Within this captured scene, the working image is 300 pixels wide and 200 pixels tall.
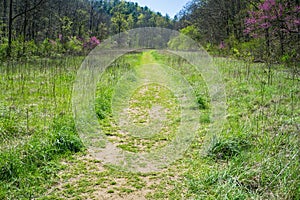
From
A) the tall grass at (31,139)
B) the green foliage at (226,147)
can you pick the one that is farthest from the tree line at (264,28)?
the tall grass at (31,139)

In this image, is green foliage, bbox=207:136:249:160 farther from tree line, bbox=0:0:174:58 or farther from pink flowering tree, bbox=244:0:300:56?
tree line, bbox=0:0:174:58

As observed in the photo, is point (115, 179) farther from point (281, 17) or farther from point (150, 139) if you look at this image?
point (281, 17)

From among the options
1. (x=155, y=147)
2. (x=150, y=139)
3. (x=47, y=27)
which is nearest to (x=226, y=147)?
(x=155, y=147)

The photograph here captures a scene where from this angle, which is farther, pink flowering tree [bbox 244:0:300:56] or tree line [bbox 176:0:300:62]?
tree line [bbox 176:0:300:62]

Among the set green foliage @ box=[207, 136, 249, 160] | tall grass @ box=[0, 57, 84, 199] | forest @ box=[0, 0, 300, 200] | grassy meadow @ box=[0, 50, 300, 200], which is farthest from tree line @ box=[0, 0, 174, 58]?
green foliage @ box=[207, 136, 249, 160]

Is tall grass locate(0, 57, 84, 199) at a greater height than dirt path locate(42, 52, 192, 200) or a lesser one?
greater

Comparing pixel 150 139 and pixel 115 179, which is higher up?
pixel 150 139

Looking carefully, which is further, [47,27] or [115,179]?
[47,27]

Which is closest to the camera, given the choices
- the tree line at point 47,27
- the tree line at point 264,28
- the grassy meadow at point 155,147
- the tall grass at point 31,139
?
the grassy meadow at point 155,147

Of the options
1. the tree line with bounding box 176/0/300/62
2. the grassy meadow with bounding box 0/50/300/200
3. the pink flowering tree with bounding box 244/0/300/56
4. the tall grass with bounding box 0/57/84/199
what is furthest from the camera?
the tree line with bounding box 176/0/300/62

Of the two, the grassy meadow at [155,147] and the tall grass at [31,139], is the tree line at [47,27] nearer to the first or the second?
the tall grass at [31,139]

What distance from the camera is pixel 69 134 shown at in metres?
4.26

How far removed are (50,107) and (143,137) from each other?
6.68 ft

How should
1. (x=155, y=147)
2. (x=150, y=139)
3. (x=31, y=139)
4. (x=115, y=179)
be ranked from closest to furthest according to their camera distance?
(x=115, y=179), (x=31, y=139), (x=155, y=147), (x=150, y=139)
